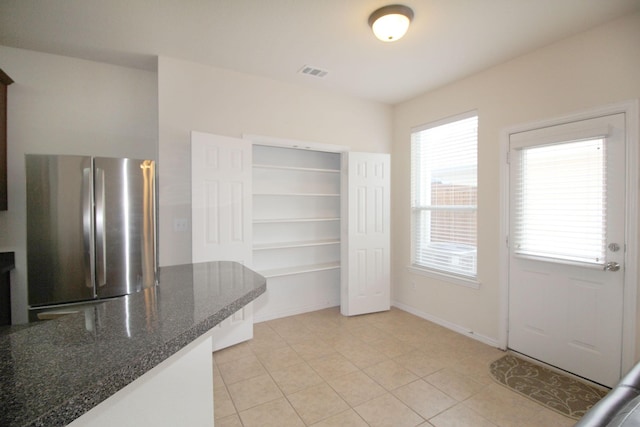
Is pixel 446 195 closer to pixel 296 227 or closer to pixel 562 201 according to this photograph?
pixel 562 201

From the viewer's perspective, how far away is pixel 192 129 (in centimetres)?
307

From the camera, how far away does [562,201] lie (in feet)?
8.41

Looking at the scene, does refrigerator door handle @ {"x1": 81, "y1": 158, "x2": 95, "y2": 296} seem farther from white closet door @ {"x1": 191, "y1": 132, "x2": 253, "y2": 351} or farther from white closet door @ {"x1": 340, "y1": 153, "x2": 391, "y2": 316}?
white closet door @ {"x1": 340, "y1": 153, "x2": 391, "y2": 316}

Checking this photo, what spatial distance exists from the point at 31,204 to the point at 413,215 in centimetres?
391

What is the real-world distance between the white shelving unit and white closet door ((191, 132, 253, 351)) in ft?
1.05

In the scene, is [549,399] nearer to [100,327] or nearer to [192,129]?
[100,327]

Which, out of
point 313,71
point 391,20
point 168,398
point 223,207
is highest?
point 313,71

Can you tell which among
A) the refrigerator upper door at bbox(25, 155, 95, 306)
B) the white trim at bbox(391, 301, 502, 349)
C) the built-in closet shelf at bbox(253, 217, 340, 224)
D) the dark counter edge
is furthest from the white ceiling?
the white trim at bbox(391, 301, 502, 349)

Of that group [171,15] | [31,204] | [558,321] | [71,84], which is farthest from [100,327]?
[558,321]

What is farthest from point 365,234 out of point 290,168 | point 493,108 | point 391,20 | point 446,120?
point 391,20

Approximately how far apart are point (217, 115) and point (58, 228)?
174 centimetres

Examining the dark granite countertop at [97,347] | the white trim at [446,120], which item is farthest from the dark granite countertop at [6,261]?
the white trim at [446,120]

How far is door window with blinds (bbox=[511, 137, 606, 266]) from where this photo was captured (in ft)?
7.79

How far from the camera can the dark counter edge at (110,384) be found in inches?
21.4
